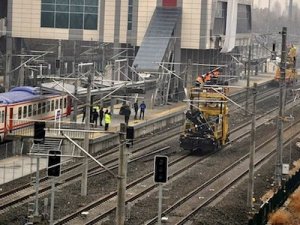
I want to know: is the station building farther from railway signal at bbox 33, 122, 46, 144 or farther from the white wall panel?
railway signal at bbox 33, 122, 46, 144

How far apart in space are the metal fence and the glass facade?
35315mm

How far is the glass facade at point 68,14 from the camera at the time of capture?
61.7m

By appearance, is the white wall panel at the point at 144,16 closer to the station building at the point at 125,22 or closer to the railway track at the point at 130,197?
the station building at the point at 125,22

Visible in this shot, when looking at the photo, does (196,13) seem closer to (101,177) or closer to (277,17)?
(101,177)

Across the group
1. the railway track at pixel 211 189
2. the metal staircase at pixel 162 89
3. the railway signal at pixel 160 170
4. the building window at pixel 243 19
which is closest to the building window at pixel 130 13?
the metal staircase at pixel 162 89

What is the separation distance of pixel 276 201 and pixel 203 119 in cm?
1011

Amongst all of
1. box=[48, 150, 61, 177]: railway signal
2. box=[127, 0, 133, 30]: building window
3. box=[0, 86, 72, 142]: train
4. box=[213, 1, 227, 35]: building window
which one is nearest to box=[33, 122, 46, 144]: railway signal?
box=[48, 150, 61, 177]: railway signal

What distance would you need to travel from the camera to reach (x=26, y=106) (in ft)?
121

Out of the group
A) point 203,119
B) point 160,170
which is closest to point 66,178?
point 203,119

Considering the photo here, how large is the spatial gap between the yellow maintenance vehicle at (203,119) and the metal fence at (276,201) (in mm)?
6050

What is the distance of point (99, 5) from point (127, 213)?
136 feet

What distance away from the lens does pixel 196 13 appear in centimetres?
6084

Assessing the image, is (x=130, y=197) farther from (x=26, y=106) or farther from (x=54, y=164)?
(x=26, y=106)

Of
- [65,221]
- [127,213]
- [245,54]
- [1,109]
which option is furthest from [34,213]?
[245,54]
